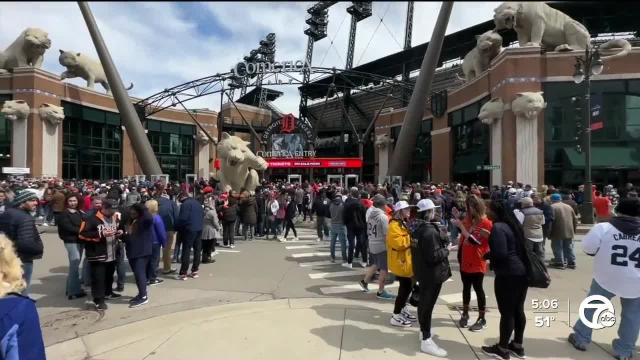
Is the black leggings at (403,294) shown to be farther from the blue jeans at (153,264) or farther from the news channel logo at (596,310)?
the blue jeans at (153,264)

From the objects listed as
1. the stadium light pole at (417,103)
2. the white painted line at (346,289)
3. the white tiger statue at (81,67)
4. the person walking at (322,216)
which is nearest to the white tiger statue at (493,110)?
the stadium light pole at (417,103)

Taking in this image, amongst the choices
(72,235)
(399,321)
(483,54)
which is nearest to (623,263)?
(399,321)

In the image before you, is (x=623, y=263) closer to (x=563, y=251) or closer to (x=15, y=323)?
(x=15, y=323)

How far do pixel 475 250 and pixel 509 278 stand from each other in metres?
0.90

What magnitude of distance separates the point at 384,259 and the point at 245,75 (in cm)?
2872

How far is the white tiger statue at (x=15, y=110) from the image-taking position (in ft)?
78.0

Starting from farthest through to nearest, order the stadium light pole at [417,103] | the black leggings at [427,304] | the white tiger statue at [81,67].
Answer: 1. the white tiger statue at [81,67]
2. the stadium light pole at [417,103]
3. the black leggings at [427,304]

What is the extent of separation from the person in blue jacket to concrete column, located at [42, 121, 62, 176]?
2751 centimetres

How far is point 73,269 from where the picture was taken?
259 inches

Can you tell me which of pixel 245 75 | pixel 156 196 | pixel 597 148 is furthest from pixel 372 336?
pixel 245 75

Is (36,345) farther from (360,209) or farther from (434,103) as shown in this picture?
(434,103)

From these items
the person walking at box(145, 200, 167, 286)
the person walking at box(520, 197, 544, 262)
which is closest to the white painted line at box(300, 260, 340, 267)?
the person walking at box(145, 200, 167, 286)

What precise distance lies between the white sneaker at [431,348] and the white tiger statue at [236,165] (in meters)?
11.6

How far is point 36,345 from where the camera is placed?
7.15 feet
